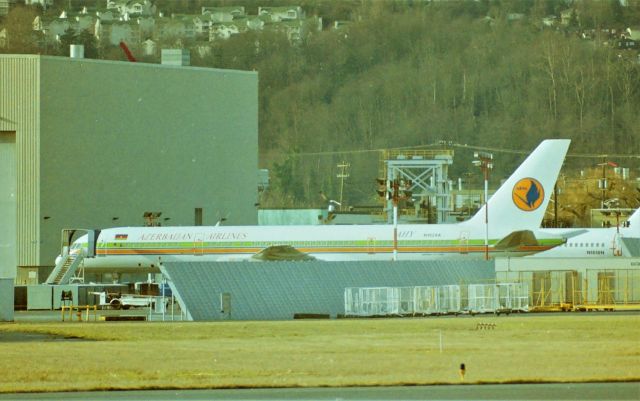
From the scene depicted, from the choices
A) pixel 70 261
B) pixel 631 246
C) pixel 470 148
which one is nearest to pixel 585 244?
pixel 631 246

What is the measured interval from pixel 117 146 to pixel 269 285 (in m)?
38.8

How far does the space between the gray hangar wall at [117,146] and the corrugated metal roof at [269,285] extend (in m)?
33.2

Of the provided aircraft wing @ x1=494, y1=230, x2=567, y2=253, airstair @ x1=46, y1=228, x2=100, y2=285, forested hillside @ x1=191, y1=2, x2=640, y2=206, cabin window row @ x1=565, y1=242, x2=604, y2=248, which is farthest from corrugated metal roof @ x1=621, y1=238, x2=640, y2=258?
forested hillside @ x1=191, y1=2, x2=640, y2=206

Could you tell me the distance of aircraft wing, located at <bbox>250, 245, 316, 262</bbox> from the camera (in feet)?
218

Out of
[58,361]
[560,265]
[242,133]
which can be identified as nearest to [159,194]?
[242,133]

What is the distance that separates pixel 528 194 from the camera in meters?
67.9

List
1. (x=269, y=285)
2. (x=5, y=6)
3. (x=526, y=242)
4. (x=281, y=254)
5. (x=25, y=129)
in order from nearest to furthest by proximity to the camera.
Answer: (x=269, y=285) → (x=526, y=242) → (x=281, y=254) → (x=25, y=129) → (x=5, y=6)

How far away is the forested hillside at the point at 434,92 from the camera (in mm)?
165625

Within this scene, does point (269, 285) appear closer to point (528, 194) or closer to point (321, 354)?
point (321, 354)

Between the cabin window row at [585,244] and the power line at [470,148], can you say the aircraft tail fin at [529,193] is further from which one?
the power line at [470,148]

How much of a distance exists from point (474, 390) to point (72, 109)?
62494 mm

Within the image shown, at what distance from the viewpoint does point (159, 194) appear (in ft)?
293

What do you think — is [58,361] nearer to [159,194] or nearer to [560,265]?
[560,265]

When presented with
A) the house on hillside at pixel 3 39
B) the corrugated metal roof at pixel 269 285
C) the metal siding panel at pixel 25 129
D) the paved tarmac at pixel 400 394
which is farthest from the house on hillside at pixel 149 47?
the paved tarmac at pixel 400 394
